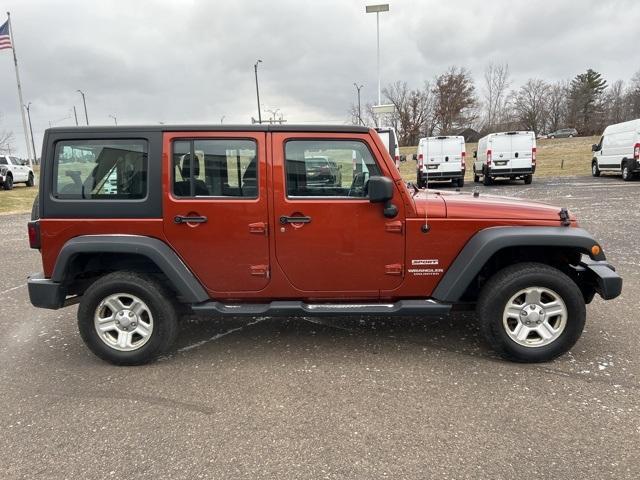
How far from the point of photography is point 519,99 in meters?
74.8

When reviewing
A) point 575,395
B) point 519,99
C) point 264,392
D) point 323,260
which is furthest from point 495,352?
point 519,99

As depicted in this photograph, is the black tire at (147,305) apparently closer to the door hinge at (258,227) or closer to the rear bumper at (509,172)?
the door hinge at (258,227)

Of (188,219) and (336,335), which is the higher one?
(188,219)

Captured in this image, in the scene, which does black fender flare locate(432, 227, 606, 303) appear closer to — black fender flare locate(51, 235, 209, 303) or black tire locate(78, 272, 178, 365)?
black fender flare locate(51, 235, 209, 303)

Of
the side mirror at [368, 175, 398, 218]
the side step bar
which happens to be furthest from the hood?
the side step bar

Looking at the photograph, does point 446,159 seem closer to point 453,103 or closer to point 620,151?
point 620,151

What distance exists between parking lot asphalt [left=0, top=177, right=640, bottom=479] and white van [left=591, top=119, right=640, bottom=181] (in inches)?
683

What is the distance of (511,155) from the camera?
63.7 feet

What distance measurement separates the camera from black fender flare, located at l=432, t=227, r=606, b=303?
3428mm

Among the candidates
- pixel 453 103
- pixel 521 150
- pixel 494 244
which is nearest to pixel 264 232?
pixel 494 244

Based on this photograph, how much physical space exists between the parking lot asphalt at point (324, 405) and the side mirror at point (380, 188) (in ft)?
4.28

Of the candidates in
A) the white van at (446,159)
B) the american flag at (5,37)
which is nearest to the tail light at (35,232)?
the white van at (446,159)

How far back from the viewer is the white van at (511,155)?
63.3 ft

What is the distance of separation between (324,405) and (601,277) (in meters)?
2.29
